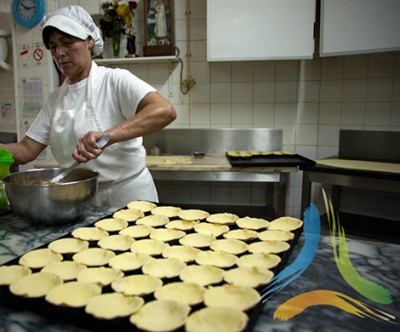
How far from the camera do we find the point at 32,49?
3.12 m

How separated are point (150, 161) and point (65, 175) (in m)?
1.35

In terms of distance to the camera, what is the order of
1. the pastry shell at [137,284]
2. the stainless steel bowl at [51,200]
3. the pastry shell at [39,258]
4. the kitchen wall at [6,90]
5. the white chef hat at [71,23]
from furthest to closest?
1. the kitchen wall at [6,90]
2. the white chef hat at [71,23]
3. the stainless steel bowl at [51,200]
4. the pastry shell at [39,258]
5. the pastry shell at [137,284]

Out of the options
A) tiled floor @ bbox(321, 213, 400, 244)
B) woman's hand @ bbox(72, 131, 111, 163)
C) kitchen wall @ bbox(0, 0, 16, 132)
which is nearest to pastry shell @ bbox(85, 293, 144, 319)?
woman's hand @ bbox(72, 131, 111, 163)

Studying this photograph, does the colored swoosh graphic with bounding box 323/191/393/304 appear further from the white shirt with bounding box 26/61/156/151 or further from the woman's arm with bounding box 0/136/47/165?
the woman's arm with bounding box 0/136/47/165

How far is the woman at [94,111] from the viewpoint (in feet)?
4.63

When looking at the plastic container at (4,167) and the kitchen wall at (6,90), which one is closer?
the plastic container at (4,167)

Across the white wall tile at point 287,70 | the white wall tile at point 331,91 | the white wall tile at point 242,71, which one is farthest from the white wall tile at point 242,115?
the white wall tile at point 331,91

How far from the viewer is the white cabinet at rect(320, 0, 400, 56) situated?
2.31 meters

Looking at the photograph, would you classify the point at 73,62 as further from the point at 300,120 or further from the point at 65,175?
the point at 300,120

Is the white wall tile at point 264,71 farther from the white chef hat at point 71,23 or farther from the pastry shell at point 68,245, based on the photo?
the pastry shell at point 68,245

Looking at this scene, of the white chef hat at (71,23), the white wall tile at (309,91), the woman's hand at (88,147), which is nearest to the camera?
the woman's hand at (88,147)

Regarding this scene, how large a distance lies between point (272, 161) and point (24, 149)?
1571 millimetres

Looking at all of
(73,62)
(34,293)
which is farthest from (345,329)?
(73,62)

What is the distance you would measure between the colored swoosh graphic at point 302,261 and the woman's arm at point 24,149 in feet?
4.44
